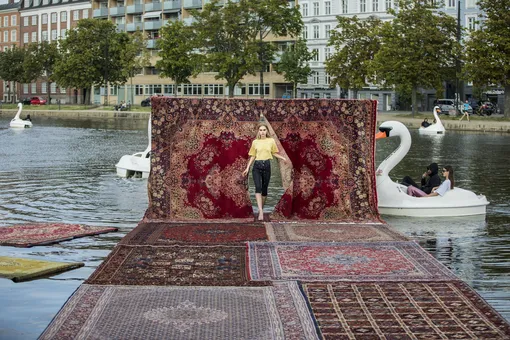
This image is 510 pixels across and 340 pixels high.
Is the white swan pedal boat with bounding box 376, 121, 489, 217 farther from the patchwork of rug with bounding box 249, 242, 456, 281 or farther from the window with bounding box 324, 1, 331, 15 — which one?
the window with bounding box 324, 1, 331, 15

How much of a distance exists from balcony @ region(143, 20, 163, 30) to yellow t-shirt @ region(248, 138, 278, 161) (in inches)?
3855

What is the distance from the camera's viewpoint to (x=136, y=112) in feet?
276

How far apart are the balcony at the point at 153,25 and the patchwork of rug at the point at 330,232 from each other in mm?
98439

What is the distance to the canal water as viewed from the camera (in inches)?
413

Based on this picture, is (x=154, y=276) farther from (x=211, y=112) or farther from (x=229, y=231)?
(x=211, y=112)

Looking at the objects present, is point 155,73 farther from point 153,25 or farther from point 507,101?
point 507,101

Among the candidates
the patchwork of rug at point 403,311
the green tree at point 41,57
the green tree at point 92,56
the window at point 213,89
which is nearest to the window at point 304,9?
the window at point 213,89

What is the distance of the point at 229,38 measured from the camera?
80.8m

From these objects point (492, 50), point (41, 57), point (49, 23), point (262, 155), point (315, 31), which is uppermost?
point (49, 23)

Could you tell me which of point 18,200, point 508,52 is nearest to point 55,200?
point 18,200

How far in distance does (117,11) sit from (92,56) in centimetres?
2564

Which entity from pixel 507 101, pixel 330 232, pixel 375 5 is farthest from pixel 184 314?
pixel 375 5

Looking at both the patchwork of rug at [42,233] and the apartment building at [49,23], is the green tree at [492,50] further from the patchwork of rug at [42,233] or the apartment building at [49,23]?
the apartment building at [49,23]

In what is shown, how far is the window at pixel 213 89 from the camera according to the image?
106 m
